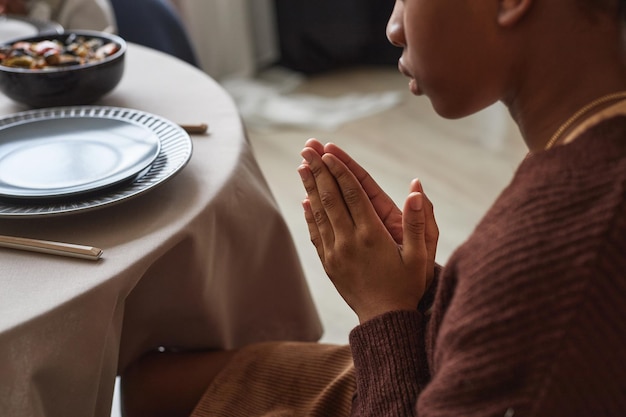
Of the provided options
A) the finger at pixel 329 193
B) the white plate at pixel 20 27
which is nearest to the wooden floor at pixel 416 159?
the white plate at pixel 20 27

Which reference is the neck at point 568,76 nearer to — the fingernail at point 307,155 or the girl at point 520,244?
the girl at point 520,244

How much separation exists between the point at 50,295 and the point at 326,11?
2.98m

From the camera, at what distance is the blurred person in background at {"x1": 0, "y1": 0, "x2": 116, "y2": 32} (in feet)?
5.90

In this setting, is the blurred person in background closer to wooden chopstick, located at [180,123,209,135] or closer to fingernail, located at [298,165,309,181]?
wooden chopstick, located at [180,123,209,135]

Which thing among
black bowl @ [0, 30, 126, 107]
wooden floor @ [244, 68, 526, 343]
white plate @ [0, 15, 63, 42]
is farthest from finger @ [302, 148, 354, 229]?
wooden floor @ [244, 68, 526, 343]

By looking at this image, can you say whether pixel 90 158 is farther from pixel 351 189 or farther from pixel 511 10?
pixel 511 10

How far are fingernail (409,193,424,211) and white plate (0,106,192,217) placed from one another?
285 millimetres

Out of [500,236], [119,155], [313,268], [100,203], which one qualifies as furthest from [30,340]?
[313,268]

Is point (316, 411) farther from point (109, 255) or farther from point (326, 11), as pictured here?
point (326, 11)

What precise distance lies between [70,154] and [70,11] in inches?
39.1

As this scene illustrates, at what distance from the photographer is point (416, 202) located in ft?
2.73

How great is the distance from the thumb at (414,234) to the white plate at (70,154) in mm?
320

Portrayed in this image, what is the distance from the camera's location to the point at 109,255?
82 centimetres

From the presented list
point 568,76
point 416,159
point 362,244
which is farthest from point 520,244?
point 416,159
